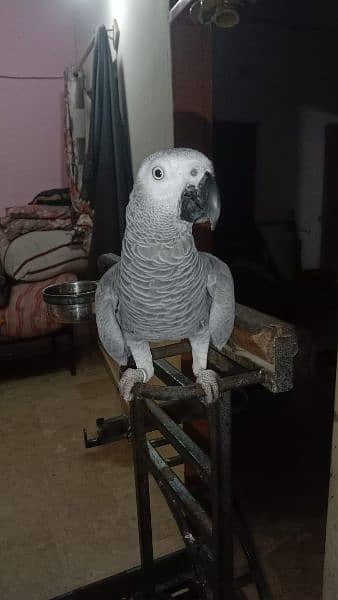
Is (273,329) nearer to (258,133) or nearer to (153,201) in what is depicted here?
(153,201)

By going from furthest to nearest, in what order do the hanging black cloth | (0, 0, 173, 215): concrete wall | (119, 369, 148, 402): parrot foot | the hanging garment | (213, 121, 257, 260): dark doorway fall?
(0, 0, 173, 215): concrete wall < the hanging garment < (213, 121, 257, 260): dark doorway < the hanging black cloth < (119, 369, 148, 402): parrot foot

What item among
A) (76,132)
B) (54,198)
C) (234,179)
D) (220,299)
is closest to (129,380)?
(220,299)

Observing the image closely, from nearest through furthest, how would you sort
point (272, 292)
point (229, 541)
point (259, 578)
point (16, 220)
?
point (229, 541)
point (259, 578)
point (272, 292)
point (16, 220)

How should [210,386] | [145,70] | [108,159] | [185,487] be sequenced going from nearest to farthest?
[210,386]
[185,487]
[145,70]
[108,159]

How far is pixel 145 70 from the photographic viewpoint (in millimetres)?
1747

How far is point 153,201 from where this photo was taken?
2.40 ft

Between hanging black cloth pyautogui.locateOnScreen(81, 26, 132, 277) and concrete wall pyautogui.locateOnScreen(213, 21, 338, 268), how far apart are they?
1.84ft

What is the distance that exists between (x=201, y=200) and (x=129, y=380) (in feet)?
1.56

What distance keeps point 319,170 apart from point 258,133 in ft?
1.40

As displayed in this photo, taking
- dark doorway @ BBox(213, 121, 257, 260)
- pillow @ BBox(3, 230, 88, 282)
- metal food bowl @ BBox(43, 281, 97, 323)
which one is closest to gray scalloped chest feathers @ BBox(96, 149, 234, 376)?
metal food bowl @ BBox(43, 281, 97, 323)

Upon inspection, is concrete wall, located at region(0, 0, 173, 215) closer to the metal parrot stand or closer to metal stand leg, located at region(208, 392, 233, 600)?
the metal parrot stand

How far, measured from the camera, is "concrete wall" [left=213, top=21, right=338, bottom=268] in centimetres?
221

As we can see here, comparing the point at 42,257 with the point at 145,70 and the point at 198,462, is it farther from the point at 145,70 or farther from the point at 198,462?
the point at 198,462

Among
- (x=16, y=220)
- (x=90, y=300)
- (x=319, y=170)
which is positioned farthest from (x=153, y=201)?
(x=16, y=220)
